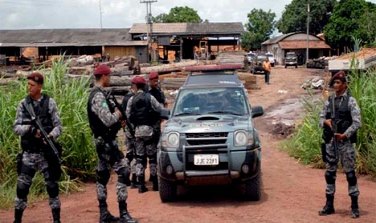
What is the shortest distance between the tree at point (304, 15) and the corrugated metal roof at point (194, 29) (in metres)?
20.4

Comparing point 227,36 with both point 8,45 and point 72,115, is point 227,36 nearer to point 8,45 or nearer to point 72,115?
point 8,45

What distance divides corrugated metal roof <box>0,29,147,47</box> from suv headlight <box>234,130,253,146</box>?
41.1 meters

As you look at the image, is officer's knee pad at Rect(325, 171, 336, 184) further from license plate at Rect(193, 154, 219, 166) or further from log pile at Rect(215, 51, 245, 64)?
log pile at Rect(215, 51, 245, 64)

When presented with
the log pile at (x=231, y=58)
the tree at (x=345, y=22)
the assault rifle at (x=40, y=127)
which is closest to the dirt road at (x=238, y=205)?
the assault rifle at (x=40, y=127)

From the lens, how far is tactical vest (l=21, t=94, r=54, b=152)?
21.7ft

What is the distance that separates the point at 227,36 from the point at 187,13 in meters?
44.5

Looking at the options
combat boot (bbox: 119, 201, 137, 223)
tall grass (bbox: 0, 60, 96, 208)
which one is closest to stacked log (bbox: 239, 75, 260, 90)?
tall grass (bbox: 0, 60, 96, 208)

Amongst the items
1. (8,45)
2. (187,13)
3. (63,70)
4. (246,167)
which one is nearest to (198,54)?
(8,45)

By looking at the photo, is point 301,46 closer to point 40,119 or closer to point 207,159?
point 207,159

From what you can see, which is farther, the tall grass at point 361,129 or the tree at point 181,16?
the tree at point 181,16

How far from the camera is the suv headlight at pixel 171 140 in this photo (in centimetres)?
800

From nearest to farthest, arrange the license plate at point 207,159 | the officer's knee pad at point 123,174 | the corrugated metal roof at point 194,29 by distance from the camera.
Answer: the officer's knee pad at point 123,174 → the license plate at point 207,159 → the corrugated metal roof at point 194,29

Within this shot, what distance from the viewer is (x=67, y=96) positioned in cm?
1026

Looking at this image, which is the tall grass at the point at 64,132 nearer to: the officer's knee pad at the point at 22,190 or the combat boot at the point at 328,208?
the officer's knee pad at the point at 22,190
